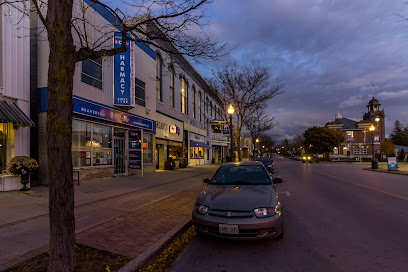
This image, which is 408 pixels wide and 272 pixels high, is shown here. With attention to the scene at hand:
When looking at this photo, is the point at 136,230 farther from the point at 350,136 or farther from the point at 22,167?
the point at 350,136

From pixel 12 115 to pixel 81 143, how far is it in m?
3.56

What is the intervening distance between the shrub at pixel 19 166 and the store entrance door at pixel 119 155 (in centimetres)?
560

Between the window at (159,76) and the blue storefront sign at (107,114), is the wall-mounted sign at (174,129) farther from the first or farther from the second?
the blue storefront sign at (107,114)

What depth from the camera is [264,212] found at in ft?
14.3

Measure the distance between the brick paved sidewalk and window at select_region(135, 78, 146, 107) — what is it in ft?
34.0

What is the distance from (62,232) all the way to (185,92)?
995 inches

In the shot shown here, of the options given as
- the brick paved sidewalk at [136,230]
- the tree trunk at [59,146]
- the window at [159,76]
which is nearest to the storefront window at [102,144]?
the brick paved sidewalk at [136,230]

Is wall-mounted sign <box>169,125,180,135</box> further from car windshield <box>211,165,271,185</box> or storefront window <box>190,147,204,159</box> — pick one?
car windshield <box>211,165,271,185</box>

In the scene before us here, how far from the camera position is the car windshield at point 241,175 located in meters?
5.76

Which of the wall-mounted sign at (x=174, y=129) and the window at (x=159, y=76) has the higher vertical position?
the window at (x=159, y=76)

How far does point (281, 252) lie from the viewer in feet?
14.1

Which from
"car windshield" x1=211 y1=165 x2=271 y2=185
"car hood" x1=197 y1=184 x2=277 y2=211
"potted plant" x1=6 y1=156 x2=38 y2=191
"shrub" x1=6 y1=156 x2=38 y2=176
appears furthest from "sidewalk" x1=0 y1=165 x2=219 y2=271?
"car windshield" x1=211 y1=165 x2=271 y2=185

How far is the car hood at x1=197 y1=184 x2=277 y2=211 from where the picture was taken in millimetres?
4445

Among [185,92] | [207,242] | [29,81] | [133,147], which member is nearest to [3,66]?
[29,81]
